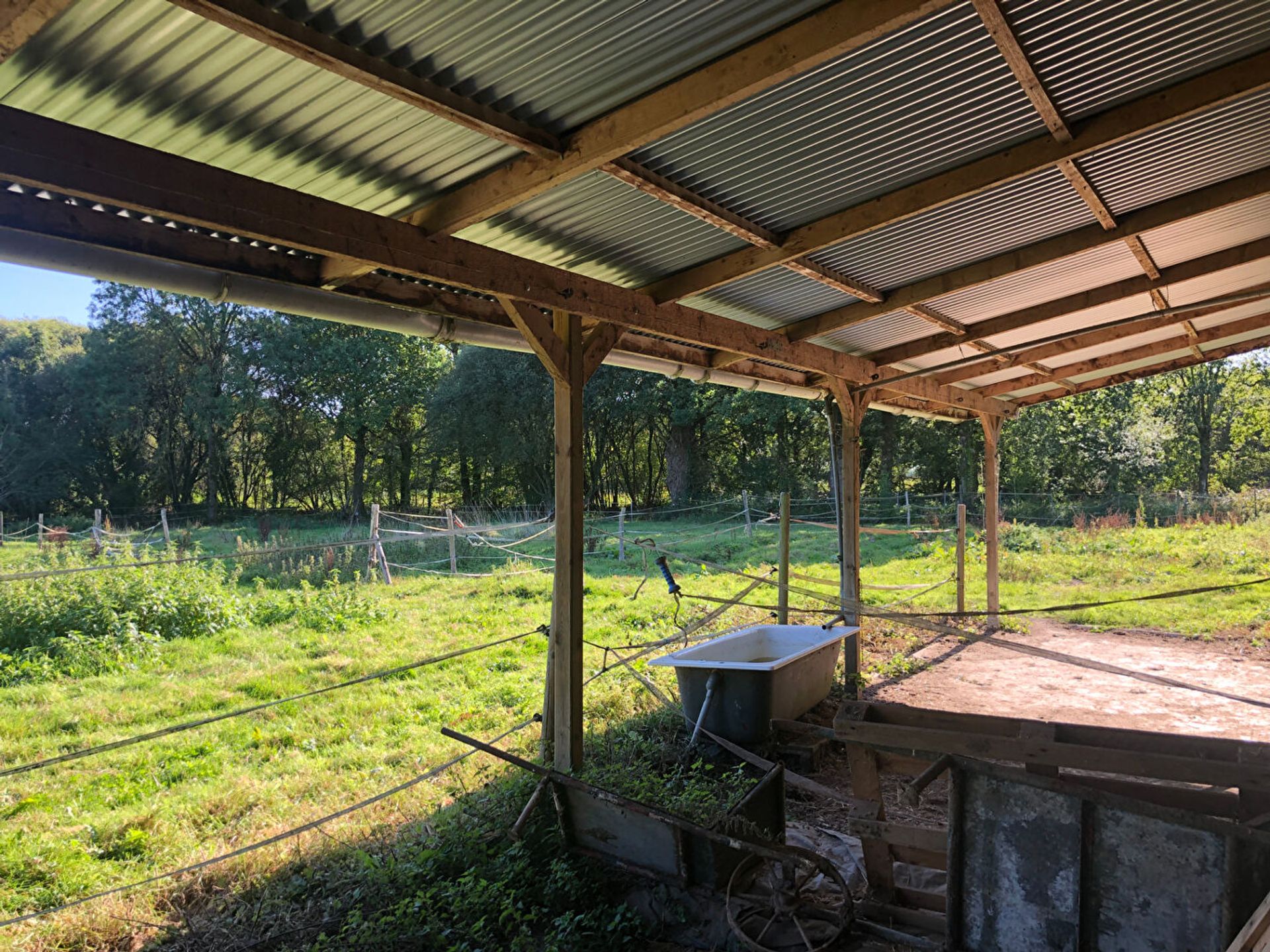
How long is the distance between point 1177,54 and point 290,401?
2774 centimetres


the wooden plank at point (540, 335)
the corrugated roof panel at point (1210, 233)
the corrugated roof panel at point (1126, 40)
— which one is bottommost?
the wooden plank at point (540, 335)

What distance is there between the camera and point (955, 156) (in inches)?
124

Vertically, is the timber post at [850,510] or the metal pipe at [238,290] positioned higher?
the metal pipe at [238,290]

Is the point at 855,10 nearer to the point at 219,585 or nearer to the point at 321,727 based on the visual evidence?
the point at 321,727

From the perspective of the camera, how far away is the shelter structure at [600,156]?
1.97 m

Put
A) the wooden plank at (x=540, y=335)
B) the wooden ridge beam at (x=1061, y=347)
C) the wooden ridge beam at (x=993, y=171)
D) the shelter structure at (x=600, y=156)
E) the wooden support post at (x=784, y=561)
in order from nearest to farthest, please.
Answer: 1. the shelter structure at (x=600, y=156)
2. the wooden ridge beam at (x=993, y=171)
3. the wooden plank at (x=540, y=335)
4. the wooden ridge beam at (x=1061, y=347)
5. the wooden support post at (x=784, y=561)

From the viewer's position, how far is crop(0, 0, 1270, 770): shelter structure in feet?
6.46

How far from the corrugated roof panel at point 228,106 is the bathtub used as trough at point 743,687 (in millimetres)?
3354

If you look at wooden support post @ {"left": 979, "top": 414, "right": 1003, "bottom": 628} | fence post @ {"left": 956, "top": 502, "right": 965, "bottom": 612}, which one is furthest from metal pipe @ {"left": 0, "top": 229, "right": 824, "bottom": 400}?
wooden support post @ {"left": 979, "top": 414, "right": 1003, "bottom": 628}

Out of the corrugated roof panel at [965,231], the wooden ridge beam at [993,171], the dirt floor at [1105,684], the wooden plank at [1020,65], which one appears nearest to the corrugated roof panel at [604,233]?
the wooden ridge beam at [993,171]

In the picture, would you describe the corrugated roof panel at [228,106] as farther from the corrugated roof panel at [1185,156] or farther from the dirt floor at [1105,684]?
the dirt floor at [1105,684]

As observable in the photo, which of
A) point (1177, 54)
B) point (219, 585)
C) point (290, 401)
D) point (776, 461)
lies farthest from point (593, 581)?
point (290, 401)

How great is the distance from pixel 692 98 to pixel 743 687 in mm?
3652

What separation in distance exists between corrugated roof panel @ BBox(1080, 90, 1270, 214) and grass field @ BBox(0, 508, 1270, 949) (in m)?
2.80
